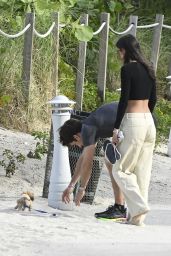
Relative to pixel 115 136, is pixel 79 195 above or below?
below

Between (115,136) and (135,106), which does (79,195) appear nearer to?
(115,136)

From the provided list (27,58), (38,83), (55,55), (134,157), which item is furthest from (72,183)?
(55,55)

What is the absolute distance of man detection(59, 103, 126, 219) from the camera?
30.0 feet

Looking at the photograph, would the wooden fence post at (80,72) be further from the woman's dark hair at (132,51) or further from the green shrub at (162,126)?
the woman's dark hair at (132,51)

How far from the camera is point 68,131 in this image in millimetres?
9258

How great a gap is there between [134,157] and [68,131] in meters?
0.74

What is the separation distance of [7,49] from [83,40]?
1197mm

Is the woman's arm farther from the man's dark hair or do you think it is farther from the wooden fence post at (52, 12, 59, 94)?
the wooden fence post at (52, 12, 59, 94)

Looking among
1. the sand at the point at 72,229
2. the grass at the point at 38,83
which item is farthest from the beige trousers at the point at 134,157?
the grass at the point at 38,83

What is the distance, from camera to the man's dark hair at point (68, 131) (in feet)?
30.3

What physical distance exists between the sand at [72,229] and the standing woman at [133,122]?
0.93ft

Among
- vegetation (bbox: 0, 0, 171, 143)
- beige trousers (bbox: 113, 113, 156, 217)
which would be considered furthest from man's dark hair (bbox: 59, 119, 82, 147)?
vegetation (bbox: 0, 0, 171, 143)

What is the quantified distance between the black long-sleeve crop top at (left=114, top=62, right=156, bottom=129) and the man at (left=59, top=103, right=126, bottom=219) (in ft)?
1.41

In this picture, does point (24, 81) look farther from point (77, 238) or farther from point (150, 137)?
point (77, 238)
